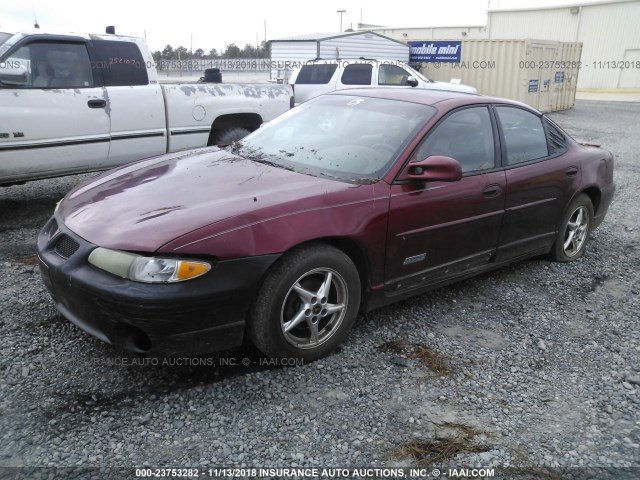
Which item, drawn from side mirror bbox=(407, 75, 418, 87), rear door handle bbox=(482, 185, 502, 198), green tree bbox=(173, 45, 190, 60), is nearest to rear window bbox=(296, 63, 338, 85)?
side mirror bbox=(407, 75, 418, 87)

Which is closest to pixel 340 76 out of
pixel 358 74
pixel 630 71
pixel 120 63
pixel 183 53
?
pixel 358 74

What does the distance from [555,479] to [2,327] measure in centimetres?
323

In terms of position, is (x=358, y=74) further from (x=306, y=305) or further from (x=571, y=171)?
(x=306, y=305)

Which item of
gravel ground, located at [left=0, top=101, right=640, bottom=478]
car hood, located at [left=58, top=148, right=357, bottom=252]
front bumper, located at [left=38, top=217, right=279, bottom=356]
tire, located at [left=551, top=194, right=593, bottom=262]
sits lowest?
gravel ground, located at [left=0, top=101, right=640, bottom=478]

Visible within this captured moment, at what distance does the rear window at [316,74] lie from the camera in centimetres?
1245

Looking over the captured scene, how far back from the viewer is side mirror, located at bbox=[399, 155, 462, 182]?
131 inches

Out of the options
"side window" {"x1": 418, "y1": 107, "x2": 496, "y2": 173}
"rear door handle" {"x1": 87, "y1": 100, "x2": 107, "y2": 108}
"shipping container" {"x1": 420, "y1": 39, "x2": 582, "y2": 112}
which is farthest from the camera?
"shipping container" {"x1": 420, "y1": 39, "x2": 582, "y2": 112}

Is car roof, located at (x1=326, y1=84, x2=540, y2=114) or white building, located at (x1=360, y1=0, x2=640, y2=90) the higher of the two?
white building, located at (x1=360, y1=0, x2=640, y2=90)

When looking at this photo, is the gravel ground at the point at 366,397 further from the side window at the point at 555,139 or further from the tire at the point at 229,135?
the tire at the point at 229,135

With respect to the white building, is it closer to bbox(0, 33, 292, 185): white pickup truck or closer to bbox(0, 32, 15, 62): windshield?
bbox(0, 33, 292, 185): white pickup truck

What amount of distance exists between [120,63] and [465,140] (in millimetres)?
4286

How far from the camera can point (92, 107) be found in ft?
19.4

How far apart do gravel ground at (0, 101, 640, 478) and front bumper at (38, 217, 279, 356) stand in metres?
0.33

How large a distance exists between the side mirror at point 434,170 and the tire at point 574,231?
1895 millimetres
